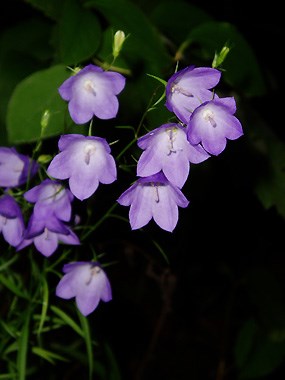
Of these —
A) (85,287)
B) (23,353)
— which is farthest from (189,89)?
(23,353)

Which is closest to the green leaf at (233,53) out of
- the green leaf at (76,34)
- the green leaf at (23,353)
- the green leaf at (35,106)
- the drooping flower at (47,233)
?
the green leaf at (76,34)

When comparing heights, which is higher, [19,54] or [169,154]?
[169,154]

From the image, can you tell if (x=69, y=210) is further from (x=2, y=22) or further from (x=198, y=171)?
(x=2, y=22)

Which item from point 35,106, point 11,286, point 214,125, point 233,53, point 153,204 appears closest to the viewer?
point 214,125

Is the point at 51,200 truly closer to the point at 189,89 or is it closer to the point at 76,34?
the point at 189,89

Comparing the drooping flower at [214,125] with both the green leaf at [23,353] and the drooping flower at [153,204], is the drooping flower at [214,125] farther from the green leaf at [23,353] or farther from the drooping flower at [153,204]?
A: the green leaf at [23,353]

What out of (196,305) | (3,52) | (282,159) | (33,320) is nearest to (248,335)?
(196,305)
